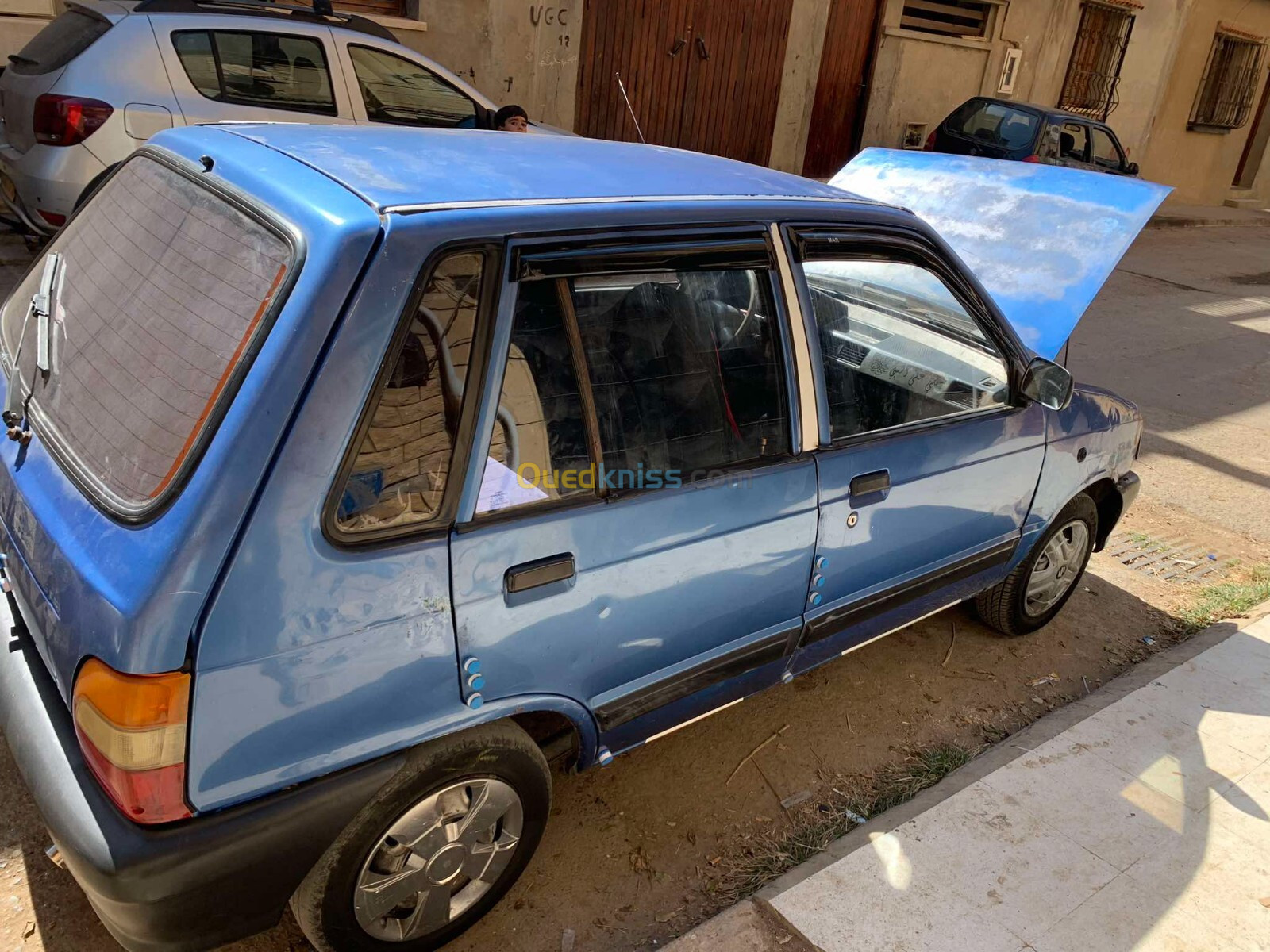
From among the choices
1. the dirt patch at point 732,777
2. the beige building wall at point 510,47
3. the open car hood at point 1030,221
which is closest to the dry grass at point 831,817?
the dirt patch at point 732,777

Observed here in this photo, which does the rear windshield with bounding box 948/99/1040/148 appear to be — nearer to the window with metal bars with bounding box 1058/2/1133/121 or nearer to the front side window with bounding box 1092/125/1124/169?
the front side window with bounding box 1092/125/1124/169

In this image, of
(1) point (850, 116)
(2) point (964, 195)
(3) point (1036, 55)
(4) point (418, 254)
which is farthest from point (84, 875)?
(3) point (1036, 55)

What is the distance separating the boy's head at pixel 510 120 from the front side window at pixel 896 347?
410 cm

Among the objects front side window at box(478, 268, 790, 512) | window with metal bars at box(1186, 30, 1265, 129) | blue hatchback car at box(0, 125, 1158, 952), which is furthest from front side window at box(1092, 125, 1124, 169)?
front side window at box(478, 268, 790, 512)

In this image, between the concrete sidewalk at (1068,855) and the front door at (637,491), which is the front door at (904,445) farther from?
the concrete sidewalk at (1068,855)

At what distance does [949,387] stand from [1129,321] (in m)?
7.21

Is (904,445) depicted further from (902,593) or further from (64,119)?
(64,119)

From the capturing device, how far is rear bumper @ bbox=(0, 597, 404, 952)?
5.58ft

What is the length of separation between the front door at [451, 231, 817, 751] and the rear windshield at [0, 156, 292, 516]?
1.65ft

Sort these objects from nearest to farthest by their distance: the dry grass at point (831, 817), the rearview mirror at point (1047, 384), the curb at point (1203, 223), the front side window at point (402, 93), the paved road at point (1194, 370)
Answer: the dry grass at point (831, 817) → the rearview mirror at point (1047, 384) → the paved road at point (1194, 370) → the front side window at point (402, 93) → the curb at point (1203, 223)

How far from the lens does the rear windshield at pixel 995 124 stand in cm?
1188

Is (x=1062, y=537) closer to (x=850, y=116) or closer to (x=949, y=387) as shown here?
(x=949, y=387)

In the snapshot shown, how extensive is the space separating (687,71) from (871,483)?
9.77 metres

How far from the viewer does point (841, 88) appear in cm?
1313
